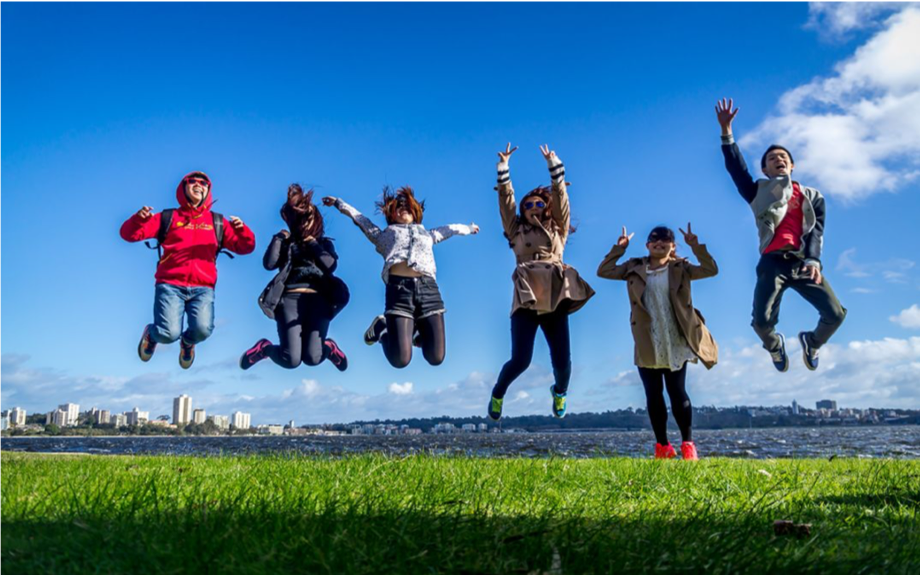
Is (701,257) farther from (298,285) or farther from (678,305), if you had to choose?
(298,285)

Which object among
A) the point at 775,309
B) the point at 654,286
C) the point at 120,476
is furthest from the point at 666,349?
the point at 120,476

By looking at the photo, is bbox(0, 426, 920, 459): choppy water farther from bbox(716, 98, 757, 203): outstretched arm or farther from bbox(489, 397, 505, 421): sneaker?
bbox(716, 98, 757, 203): outstretched arm

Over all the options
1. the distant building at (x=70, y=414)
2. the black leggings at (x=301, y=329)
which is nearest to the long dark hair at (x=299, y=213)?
the black leggings at (x=301, y=329)

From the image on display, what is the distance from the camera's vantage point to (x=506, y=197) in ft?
31.4

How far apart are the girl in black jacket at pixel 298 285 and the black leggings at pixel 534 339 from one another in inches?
107

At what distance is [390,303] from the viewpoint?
32.2ft

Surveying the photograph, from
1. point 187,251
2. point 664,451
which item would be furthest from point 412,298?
point 664,451

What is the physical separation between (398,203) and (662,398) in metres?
4.50

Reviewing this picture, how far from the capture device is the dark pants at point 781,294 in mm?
9484

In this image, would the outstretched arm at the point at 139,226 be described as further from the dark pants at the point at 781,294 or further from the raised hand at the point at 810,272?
the raised hand at the point at 810,272

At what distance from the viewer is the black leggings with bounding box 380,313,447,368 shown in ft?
32.0

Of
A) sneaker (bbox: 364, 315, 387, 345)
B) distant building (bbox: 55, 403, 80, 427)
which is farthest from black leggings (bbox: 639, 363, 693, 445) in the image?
distant building (bbox: 55, 403, 80, 427)

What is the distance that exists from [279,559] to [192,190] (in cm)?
792

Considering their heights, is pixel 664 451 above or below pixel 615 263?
below
